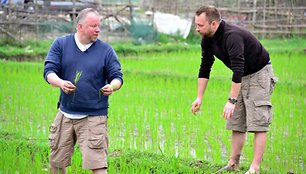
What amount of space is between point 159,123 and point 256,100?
8.58 ft

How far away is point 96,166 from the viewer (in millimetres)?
4352

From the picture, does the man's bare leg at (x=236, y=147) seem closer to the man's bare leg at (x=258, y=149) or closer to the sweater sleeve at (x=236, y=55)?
the man's bare leg at (x=258, y=149)

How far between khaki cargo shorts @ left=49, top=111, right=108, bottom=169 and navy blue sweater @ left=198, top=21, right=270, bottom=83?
1.15 meters

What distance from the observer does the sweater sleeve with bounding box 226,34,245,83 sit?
4.86 meters

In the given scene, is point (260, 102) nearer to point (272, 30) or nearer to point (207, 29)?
point (207, 29)

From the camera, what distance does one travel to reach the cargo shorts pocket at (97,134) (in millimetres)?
4359

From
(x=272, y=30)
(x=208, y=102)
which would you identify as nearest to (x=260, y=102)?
(x=208, y=102)

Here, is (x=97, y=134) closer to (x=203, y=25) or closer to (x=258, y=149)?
(x=203, y=25)

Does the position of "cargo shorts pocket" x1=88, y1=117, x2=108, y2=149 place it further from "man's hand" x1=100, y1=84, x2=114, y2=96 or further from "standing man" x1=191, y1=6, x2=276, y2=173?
"standing man" x1=191, y1=6, x2=276, y2=173

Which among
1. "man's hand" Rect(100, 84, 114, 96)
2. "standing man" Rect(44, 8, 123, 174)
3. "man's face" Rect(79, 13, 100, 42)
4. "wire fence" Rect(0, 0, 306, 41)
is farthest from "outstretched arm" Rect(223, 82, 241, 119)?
"wire fence" Rect(0, 0, 306, 41)

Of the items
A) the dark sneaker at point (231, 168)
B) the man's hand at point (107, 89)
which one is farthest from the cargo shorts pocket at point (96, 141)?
the dark sneaker at point (231, 168)

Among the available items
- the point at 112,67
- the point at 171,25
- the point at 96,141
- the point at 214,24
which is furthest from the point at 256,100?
the point at 171,25

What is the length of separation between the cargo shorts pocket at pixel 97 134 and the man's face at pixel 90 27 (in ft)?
1.90

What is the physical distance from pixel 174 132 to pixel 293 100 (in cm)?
289
